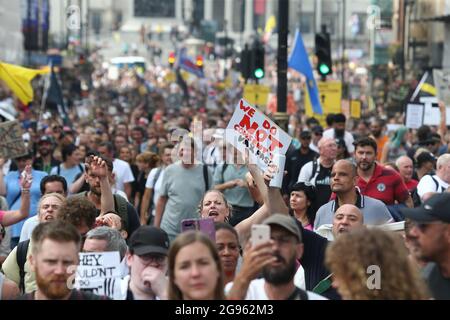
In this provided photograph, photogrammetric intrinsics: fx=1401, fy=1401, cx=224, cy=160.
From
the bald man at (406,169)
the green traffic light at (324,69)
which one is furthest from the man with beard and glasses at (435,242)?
the green traffic light at (324,69)

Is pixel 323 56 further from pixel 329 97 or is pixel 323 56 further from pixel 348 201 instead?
pixel 348 201

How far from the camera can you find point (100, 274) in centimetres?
726

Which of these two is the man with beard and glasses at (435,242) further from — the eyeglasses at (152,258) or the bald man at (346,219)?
the bald man at (346,219)

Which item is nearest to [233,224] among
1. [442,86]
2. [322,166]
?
[322,166]

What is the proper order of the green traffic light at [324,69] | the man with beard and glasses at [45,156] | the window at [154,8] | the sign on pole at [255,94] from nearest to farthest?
the man with beard and glasses at [45,156]
the green traffic light at [324,69]
the sign on pole at [255,94]
the window at [154,8]

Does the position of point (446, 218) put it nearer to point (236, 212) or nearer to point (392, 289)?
point (392, 289)

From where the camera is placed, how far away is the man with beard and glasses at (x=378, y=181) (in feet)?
40.1

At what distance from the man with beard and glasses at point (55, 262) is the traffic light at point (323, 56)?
16899 millimetres

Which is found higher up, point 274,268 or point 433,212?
point 433,212

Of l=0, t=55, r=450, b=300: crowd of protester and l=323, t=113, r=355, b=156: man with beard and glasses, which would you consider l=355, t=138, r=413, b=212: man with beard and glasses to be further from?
l=323, t=113, r=355, b=156: man with beard and glasses


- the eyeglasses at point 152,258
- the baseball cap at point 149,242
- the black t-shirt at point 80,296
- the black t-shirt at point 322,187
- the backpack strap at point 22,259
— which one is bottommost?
the black t-shirt at point 322,187

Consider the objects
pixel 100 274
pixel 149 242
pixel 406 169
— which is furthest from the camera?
pixel 406 169

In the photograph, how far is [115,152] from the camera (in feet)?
67.1

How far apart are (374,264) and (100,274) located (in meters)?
1.90
